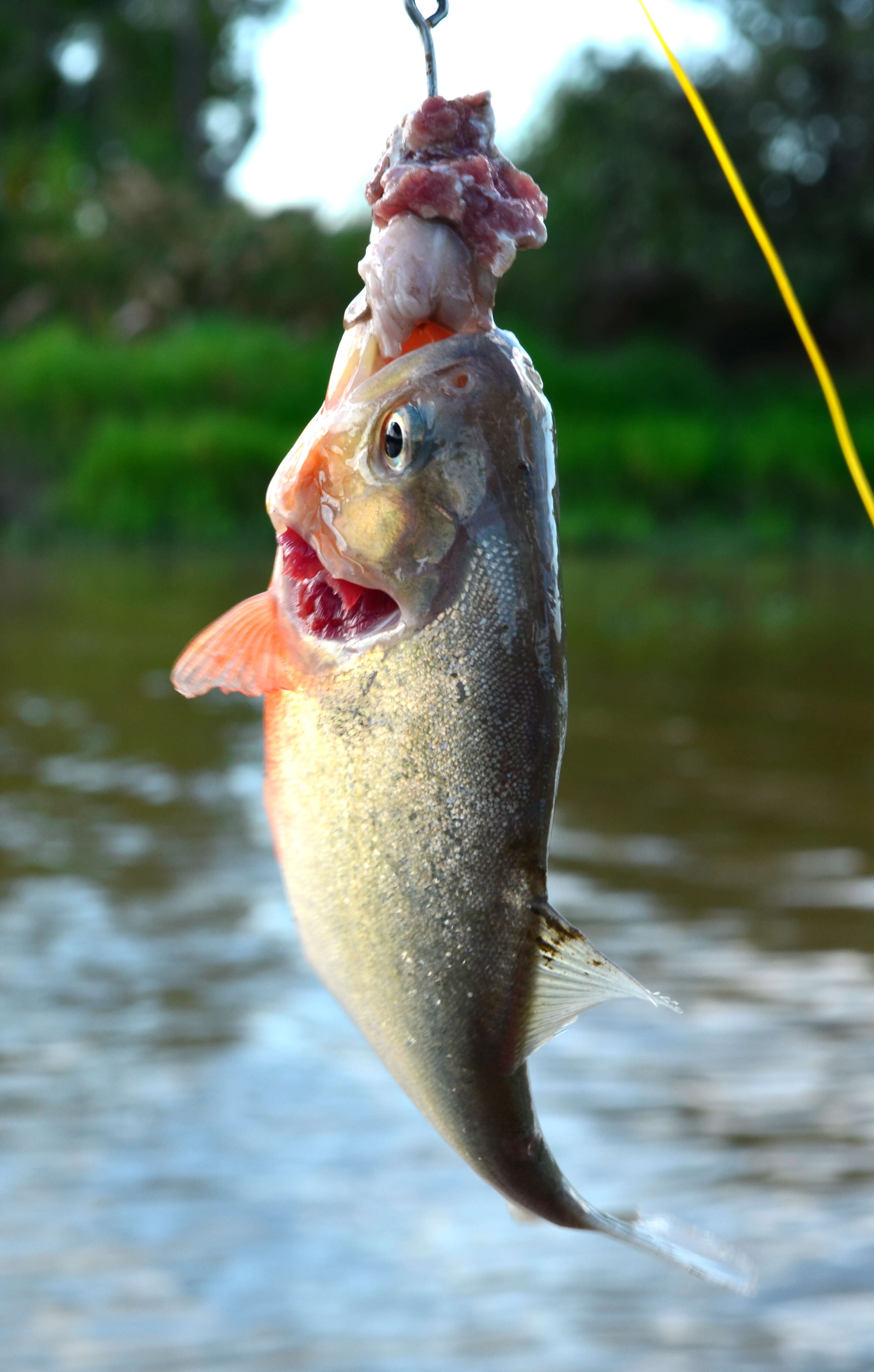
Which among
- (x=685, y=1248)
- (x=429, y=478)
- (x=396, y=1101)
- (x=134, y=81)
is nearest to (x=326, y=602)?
(x=429, y=478)

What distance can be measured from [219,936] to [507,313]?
19042mm

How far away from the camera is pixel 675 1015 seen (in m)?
5.14

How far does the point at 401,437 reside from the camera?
1.41m

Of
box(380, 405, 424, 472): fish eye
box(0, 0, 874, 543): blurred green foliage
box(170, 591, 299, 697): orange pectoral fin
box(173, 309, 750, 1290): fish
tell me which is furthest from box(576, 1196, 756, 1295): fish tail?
box(0, 0, 874, 543): blurred green foliage

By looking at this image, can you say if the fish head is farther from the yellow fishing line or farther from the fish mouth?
the yellow fishing line

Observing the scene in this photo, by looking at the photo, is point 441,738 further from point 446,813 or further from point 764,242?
point 764,242

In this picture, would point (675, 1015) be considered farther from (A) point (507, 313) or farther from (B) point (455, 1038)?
(A) point (507, 313)

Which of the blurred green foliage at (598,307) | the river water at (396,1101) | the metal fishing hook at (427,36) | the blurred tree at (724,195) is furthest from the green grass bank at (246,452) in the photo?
the metal fishing hook at (427,36)

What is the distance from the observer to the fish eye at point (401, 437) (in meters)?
1.39

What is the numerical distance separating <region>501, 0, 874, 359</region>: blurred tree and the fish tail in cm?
2223

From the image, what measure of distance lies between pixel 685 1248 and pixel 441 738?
1.52ft

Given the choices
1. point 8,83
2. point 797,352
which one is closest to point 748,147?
point 797,352

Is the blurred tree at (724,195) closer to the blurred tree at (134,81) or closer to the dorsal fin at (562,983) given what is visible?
the blurred tree at (134,81)

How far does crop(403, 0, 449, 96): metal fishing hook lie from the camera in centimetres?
148
